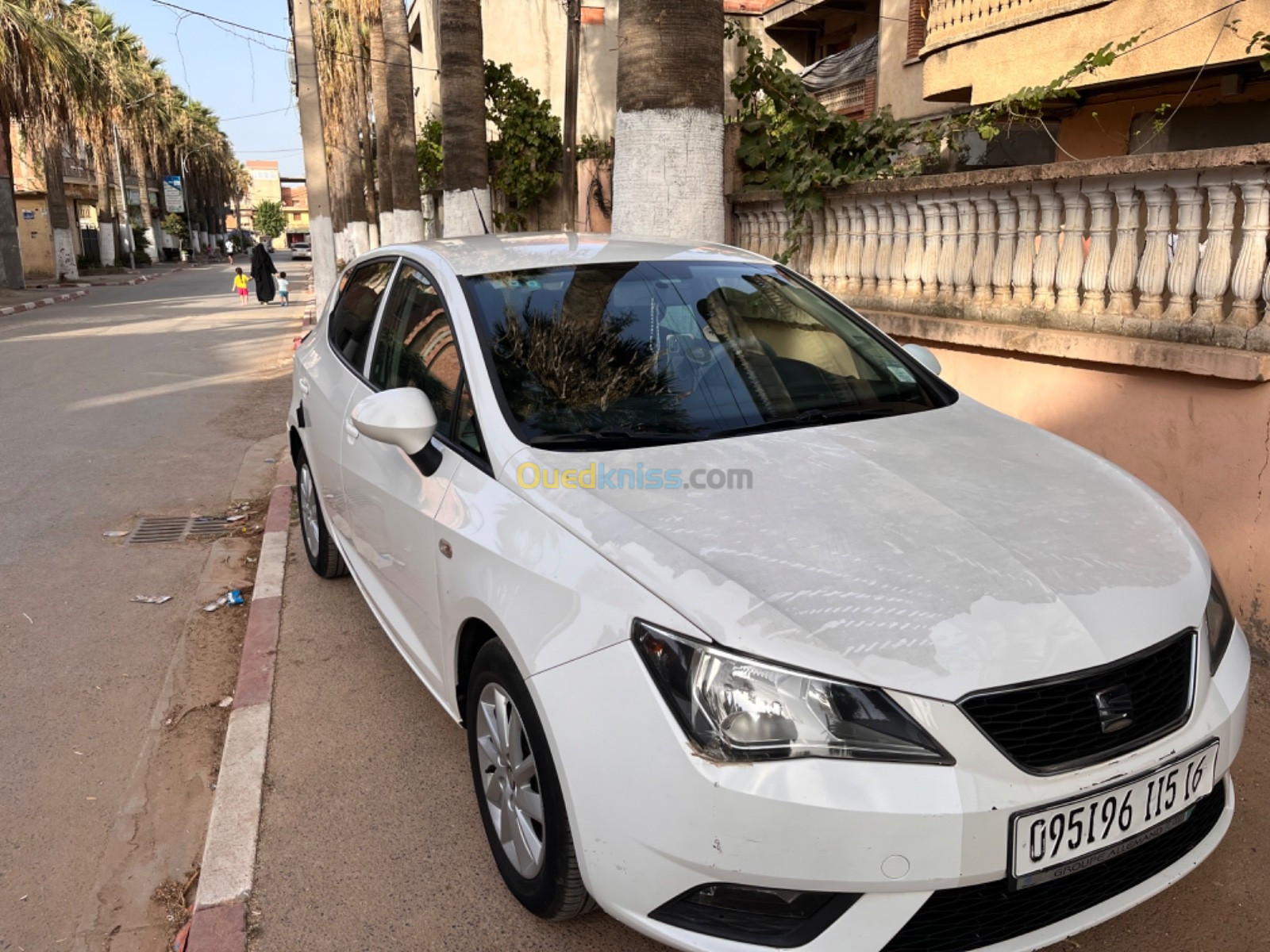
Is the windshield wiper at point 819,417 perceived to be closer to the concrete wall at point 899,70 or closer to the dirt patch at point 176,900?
the dirt patch at point 176,900

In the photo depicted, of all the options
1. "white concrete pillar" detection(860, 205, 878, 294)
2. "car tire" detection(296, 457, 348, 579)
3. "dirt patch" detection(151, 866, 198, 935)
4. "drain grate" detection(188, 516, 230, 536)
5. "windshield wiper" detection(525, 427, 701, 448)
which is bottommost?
"dirt patch" detection(151, 866, 198, 935)

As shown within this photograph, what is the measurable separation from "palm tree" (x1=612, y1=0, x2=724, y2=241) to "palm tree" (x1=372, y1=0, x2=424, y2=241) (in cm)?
1193

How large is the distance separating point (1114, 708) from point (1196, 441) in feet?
8.70

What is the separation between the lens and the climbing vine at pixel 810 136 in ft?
22.1

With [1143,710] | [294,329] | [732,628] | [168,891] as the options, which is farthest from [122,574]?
[294,329]

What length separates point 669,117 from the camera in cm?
600

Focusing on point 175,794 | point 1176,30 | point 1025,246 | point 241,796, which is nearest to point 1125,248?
point 1025,246

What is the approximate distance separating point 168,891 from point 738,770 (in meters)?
1.93

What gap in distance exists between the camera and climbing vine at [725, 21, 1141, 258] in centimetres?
673

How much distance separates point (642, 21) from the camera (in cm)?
595

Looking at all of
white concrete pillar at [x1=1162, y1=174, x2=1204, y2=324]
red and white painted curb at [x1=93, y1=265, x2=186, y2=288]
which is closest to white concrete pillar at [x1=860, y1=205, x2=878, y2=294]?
Result: white concrete pillar at [x1=1162, y1=174, x2=1204, y2=324]

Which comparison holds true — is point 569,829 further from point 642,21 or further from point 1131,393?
point 642,21

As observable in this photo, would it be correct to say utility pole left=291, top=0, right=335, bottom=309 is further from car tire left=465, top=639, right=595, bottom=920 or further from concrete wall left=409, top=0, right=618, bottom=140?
car tire left=465, top=639, right=595, bottom=920

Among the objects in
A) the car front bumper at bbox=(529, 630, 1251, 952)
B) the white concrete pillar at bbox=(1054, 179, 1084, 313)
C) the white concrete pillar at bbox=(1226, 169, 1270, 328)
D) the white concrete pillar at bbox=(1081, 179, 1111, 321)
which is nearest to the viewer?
the car front bumper at bbox=(529, 630, 1251, 952)
